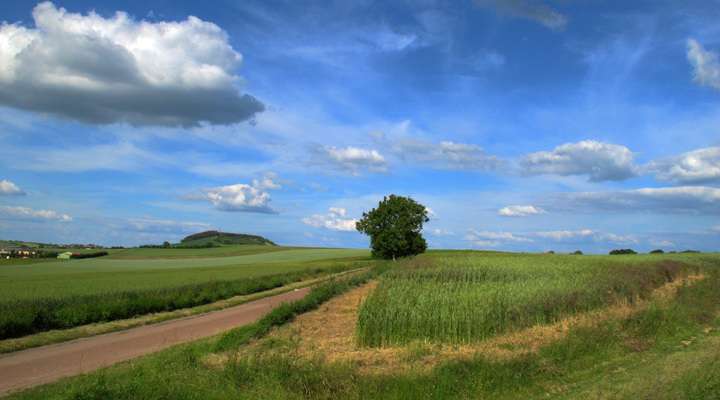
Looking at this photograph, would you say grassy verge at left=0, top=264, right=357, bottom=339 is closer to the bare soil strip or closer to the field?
the field

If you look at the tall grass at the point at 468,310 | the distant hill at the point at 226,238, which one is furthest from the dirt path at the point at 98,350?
the distant hill at the point at 226,238

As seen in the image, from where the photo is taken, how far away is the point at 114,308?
81.0ft

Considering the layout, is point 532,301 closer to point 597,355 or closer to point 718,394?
point 597,355

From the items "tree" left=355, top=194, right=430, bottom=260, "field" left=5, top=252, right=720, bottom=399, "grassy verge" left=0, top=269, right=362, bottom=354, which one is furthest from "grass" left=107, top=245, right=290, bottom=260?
"field" left=5, top=252, right=720, bottom=399

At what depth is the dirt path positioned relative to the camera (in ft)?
44.6

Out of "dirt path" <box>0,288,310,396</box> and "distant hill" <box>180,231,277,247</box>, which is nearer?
"dirt path" <box>0,288,310,396</box>

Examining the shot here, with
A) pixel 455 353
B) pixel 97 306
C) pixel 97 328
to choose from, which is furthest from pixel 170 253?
pixel 455 353

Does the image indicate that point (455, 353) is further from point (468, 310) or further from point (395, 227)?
point (395, 227)

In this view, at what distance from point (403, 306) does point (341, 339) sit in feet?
7.24

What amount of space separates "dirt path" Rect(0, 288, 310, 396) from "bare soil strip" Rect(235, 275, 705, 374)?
144 inches

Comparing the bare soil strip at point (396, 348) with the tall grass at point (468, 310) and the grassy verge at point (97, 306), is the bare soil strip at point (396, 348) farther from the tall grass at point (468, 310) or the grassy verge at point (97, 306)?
the grassy verge at point (97, 306)

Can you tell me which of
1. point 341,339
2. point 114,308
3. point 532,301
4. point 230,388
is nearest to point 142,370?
point 230,388

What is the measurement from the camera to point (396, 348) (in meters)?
14.6

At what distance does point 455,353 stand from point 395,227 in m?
75.1
